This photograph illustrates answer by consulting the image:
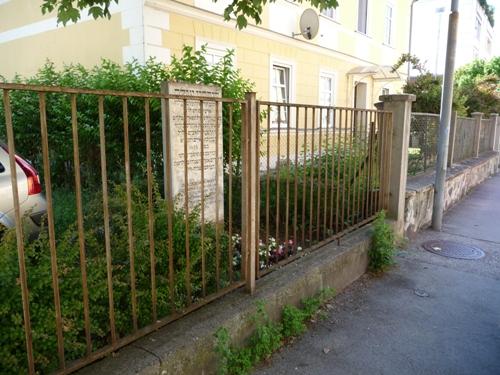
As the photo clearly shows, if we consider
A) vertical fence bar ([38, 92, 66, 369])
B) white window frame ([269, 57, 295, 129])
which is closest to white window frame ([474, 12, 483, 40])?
white window frame ([269, 57, 295, 129])

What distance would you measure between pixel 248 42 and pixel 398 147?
5451mm

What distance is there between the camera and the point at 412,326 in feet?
10.5

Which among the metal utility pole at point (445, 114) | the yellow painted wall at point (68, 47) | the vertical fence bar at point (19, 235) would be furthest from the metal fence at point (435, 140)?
the vertical fence bar at point (19, 235)

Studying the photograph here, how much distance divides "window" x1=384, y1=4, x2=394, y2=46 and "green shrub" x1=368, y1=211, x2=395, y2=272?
525 inches

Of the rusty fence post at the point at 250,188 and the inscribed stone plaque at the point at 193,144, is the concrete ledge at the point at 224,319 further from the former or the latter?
the inscribed stone plaque at the point at 193,144

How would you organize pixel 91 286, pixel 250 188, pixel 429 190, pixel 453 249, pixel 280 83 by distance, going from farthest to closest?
pixel 280 83
pixel 429 190
pixel 453 249
pixel 250 188
pixel 91 286

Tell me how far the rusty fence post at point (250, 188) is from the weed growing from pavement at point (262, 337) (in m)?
0.28

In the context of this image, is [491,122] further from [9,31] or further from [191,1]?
[9,31]

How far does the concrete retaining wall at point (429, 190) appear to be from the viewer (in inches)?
222

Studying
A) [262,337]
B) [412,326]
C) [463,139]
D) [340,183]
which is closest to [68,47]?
[340,183]

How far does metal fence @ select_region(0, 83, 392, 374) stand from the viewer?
6.05ft

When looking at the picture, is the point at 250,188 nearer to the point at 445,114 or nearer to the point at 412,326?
the point at 412,326

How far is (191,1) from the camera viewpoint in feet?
25.1

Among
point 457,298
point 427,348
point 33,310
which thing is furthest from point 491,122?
point 33,310
